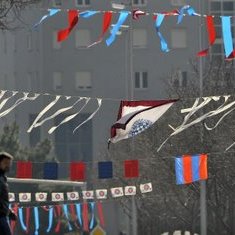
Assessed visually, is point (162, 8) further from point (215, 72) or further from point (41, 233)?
point (215, 72)

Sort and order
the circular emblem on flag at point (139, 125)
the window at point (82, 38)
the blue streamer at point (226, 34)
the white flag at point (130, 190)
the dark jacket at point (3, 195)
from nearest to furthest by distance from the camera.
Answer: the dark jacket at point (3, 195) < the blue streamer at point (226, 34) < the circular emblem on flag at point (139, 125) < the white flag at point (130, 190) < the window at point (82, 38)

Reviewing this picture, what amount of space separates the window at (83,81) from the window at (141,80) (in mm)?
3265

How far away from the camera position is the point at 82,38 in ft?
260

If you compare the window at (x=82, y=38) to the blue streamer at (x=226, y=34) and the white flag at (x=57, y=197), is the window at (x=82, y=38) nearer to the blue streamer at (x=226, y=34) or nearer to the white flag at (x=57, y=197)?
the white flag at (x=57, y=197)

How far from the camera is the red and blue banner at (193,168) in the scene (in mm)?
29000

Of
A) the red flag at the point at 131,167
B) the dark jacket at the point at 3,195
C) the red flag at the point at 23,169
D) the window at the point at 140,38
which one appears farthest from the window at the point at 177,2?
the dark jacket at the point at 3,195

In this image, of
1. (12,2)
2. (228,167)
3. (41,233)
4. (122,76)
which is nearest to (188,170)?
(228,167)

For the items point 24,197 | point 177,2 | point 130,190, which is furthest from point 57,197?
point 177,2

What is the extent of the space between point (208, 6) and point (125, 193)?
134ft

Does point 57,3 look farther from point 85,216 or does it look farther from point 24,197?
point 85,216

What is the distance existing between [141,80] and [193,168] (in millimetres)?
49923

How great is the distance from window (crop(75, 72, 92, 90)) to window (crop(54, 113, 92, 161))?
10.5ft

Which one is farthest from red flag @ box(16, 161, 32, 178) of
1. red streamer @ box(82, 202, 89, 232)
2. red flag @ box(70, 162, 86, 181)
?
red streamer @ box(82, 202, 89, 232)

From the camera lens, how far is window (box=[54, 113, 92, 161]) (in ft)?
270
